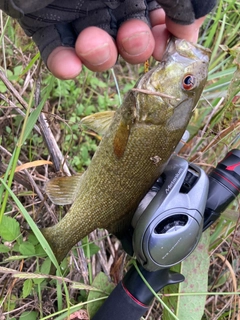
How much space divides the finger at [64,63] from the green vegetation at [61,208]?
0.18m

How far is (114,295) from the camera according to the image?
73.3 inches

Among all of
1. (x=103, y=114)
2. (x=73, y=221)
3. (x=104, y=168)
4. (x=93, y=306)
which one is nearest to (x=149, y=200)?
(x=104, y=168)

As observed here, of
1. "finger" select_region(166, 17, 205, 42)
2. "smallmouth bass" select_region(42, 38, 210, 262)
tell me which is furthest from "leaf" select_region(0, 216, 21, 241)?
"finger" select_region(166, 17, 205, 42)

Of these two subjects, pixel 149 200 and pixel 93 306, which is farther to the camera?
pixel 93 306

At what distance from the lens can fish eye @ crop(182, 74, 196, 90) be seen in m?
1.61

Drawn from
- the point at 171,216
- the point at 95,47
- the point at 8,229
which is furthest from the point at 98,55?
the point at 8,229

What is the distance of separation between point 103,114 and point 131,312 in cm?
95

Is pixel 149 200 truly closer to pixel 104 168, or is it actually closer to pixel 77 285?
pixel 104 168

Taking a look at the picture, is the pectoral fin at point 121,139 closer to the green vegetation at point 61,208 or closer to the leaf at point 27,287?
the green vegetation at point 61,208

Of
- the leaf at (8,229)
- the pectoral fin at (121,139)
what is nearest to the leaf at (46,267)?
the leaf at (8,229)

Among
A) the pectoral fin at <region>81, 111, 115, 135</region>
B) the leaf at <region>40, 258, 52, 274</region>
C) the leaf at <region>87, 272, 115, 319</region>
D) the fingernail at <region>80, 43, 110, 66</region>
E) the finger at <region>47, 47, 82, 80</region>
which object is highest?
the fingernail at <region>80, 43, 110, 66</region>

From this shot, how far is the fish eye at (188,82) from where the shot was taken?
63.5 inches

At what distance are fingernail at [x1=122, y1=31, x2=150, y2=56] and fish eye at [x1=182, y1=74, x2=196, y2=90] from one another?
9.0 inches

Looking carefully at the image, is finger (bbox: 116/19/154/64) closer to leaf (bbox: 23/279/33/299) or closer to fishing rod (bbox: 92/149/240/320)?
fishing rod (bbox: 92/149/240/320)
